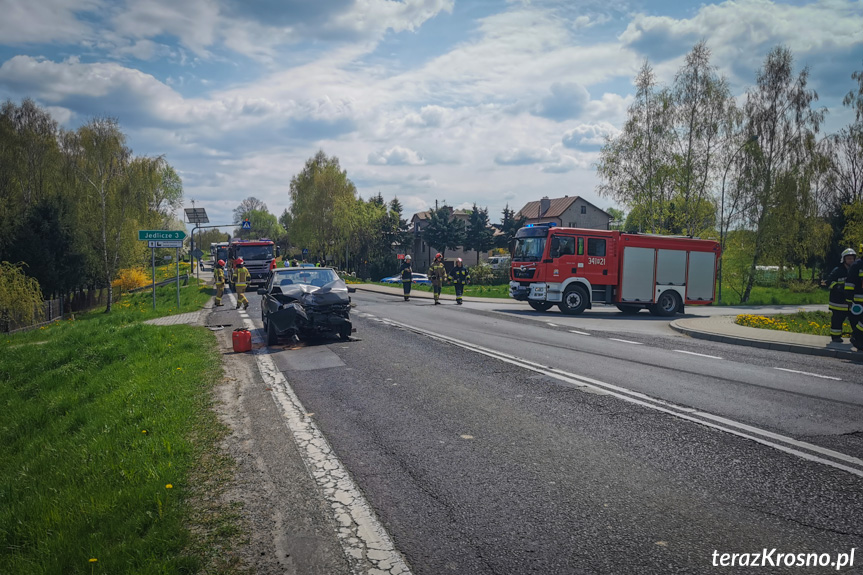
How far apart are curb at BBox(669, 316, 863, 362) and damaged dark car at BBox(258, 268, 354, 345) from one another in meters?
8.83

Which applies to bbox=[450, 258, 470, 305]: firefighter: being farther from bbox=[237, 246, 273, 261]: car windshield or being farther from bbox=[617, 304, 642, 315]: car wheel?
bbox=[237, 246, 273, 261]: car windshield

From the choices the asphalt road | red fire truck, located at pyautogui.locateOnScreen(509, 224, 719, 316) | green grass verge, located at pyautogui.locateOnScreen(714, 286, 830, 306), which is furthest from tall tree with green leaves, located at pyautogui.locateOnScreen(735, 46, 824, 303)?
the asphalt road

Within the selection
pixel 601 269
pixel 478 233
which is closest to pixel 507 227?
pixel 478 233

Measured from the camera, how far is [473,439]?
5.57 meters

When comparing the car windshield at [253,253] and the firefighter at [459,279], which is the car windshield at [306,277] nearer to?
the firefighter at [459,279]

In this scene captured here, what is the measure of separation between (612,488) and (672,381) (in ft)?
15.0

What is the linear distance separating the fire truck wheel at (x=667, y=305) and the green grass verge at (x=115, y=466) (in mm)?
16843

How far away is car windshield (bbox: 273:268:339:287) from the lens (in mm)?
13305

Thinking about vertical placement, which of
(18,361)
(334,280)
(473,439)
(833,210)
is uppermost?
(833,210)

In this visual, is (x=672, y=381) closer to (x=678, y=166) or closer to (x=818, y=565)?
(x=818, y=565)

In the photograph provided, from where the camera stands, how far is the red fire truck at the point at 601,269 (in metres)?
20.8

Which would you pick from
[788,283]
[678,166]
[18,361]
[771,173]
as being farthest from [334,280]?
[788,283]

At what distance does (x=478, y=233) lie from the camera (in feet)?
225

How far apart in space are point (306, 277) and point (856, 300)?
11.2 m
